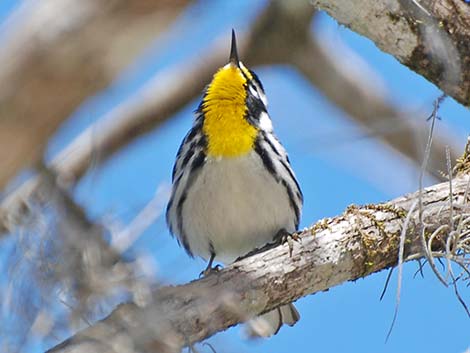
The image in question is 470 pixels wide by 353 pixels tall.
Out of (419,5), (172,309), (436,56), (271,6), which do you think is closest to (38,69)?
(172,309)

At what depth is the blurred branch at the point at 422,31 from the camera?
3.38 metres

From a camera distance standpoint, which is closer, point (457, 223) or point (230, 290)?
point (230, 290)

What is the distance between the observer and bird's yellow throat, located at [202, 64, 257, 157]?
3.99m

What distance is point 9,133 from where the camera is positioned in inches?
47.2

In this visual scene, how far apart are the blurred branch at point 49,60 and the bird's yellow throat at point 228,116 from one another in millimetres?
2668

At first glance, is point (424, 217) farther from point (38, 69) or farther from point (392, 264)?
point (38, 69)

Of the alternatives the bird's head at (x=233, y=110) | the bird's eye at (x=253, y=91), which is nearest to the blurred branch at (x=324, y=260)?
the bird's head at (x=233, y=110)

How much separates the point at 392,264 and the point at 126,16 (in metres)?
2.41

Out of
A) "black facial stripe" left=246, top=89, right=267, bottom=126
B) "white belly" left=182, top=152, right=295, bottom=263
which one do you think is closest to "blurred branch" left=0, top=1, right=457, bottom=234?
"black facial stripe" left=246, top=89, right=267, bottom=126

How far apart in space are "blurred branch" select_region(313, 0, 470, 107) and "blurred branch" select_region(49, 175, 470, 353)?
0.45m

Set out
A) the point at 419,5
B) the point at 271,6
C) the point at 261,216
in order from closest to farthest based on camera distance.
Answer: the point at 419,5
the point at 261,216
the point at 271,6

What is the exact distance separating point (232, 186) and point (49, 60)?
276 centimetres

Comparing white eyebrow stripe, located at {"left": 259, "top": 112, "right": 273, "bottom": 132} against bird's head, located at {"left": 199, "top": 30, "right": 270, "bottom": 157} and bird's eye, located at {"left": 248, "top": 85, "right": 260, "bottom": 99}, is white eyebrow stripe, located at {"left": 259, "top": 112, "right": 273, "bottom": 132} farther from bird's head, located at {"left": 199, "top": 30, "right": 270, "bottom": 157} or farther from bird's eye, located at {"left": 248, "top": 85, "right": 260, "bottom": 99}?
bird's eye, located at {"left": 248, "top": 85, "right": 260, "bottom": 99}

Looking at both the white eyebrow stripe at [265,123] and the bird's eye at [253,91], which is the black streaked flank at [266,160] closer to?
the white eyebrow stripe at [265,123]
